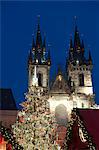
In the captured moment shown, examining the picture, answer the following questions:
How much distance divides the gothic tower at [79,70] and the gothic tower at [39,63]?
3.85 meters

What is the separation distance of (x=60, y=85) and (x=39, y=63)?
15.8ft

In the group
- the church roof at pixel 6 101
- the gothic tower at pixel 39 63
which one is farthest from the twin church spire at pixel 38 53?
the church roof at pixel 6 101

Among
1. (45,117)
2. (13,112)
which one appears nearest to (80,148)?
(45,117)

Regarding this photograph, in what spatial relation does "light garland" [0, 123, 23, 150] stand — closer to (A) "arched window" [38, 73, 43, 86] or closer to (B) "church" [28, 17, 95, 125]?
(B) "church" [28, 17, 95, 125]

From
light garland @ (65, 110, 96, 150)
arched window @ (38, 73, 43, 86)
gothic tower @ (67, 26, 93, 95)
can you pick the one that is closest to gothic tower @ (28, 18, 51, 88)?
arched window @ (38, 73, 43, 86)

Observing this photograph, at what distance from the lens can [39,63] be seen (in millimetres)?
50219

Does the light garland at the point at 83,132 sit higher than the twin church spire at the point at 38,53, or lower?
lower

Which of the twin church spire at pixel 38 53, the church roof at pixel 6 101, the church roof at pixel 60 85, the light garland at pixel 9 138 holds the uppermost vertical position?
the twin church spire at pixel 38 53

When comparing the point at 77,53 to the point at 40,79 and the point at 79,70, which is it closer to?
the point at 79,70

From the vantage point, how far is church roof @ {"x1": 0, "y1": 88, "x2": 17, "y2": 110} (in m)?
42.5

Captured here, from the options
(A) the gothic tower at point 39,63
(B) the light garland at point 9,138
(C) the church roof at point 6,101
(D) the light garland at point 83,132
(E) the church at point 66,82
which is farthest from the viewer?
(A) the gothic tower at point 39,63

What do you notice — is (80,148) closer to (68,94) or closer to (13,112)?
(13,112)

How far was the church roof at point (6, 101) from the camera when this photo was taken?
42531 mm

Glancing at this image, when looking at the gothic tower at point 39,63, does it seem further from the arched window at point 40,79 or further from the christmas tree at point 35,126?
the christmas tree at point 35,126
